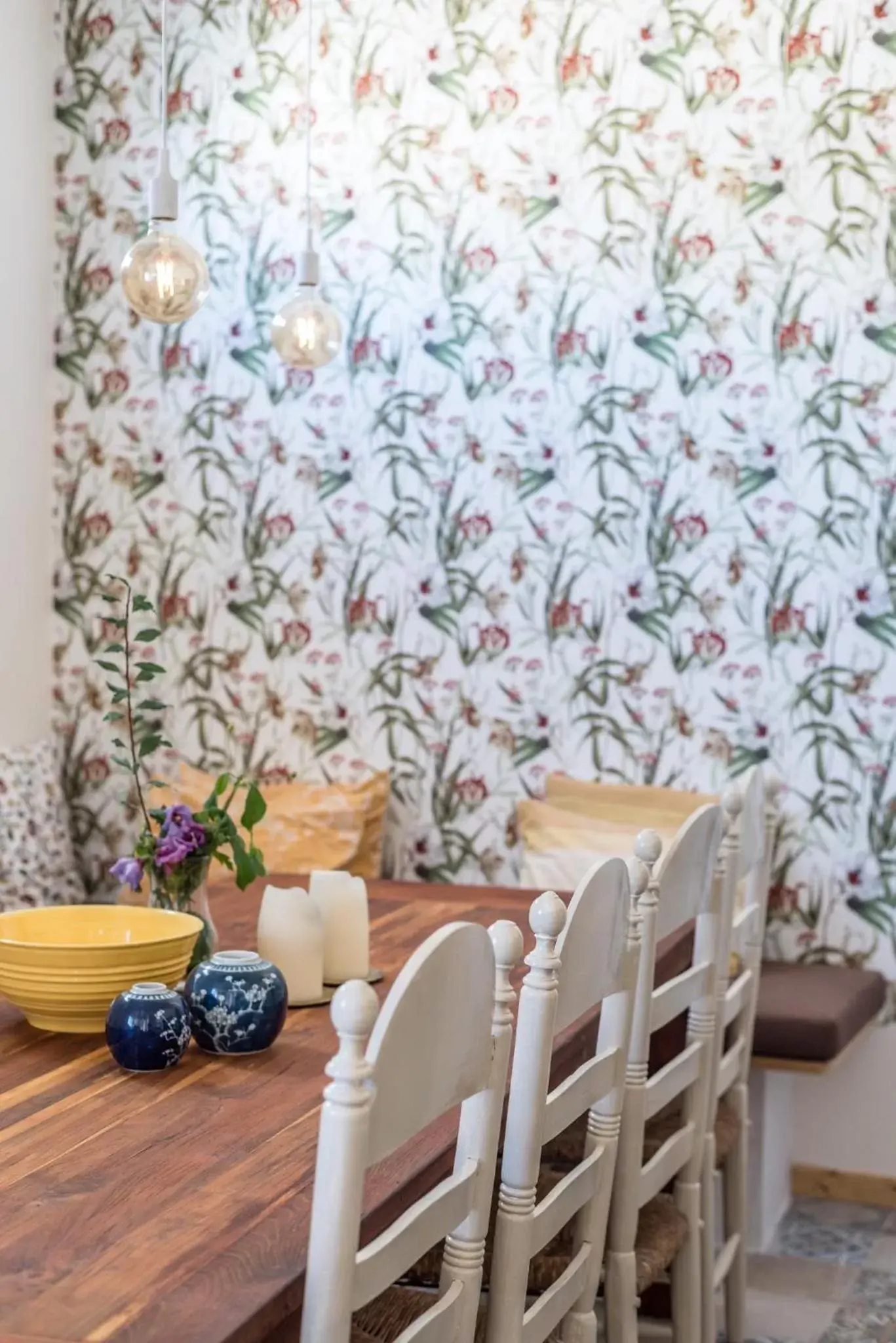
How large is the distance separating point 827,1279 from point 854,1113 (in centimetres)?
56

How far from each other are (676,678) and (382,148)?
4.97ft

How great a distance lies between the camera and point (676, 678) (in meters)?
4.00

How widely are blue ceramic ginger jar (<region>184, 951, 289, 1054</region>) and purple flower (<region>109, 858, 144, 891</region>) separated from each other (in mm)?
244

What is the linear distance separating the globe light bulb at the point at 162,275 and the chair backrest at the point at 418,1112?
1.54 meters

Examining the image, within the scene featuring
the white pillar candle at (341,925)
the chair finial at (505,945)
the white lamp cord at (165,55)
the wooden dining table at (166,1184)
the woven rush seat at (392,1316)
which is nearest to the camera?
the wooden dining table at (166,1184)

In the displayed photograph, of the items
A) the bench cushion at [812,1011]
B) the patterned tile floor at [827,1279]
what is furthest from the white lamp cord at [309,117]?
the patterned tile floor at [827,1279]

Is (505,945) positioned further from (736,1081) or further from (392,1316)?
(736,1081)

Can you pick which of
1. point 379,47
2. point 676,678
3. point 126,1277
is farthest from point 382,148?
point 126,1277

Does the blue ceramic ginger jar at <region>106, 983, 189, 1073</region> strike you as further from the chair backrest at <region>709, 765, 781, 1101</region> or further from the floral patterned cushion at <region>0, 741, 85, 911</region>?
the floral patterned cushion at <region>0, 741, 85, 911</region>

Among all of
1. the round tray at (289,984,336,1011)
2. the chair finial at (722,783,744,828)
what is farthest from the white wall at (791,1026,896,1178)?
the round tray at (289,984,336,1011)

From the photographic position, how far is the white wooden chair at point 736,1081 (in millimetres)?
2740

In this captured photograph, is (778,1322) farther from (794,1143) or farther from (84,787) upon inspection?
(84,787)

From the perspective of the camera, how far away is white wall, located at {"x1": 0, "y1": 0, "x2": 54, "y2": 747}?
4238 mm

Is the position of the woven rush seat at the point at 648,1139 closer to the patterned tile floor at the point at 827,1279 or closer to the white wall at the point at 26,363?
the patterned tile floor at the point at 827,1279
